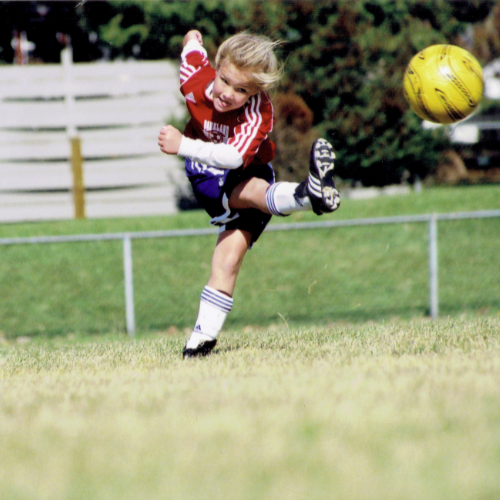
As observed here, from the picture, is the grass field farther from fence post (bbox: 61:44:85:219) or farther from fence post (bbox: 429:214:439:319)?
fence post (bbox: 61:44:85:219)

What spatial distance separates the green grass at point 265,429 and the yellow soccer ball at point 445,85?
7.50ft

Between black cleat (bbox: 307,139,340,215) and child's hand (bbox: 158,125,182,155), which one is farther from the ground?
child's hand (bbox: 158,125,182,155)

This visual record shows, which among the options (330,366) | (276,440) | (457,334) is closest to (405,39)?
(457,334)

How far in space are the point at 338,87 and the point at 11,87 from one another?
6772mm

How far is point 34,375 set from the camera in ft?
14.0

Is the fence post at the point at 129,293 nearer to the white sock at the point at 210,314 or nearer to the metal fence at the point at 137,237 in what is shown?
the metal fence at the point at 137,237

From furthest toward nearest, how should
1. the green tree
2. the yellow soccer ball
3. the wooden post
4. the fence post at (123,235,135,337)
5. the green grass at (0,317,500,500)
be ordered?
the green tree → the wooden post → the fence post at (123,235,135,337) → the yellow soccer ball → the green grass at (0,317,500,500)

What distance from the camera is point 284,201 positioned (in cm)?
443

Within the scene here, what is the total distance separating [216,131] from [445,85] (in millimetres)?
2161

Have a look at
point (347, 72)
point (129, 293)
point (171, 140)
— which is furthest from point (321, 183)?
point (347, 72)

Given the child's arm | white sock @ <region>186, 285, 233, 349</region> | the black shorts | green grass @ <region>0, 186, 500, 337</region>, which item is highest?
the child's arm

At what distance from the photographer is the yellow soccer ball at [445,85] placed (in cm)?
577

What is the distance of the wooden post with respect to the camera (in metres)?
15.0

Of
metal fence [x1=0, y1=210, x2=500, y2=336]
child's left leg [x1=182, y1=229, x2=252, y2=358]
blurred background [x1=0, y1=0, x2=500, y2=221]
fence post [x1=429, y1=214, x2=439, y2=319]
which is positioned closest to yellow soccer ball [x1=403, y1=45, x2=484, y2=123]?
child's left leg [x1=182, y1=229, x2=252, y2=358]
